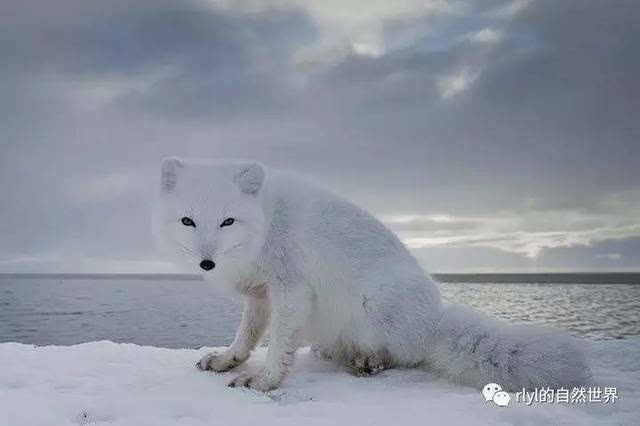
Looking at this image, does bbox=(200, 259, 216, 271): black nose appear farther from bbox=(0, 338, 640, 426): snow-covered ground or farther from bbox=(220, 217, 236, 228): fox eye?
bbox=(0, 338, 640, 426): snow-covered ground

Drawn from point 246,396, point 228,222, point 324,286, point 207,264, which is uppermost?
point 228,222

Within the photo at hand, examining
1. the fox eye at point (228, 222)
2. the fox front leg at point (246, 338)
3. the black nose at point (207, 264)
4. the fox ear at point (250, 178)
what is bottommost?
the fox front leg at point (246, 338)

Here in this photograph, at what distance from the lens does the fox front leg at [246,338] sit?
13.3 ft

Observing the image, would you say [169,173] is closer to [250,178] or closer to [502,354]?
[250,178]

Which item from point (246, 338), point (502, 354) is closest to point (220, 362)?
point (246, 338)

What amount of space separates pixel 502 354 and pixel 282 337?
128cm

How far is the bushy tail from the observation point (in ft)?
10.8

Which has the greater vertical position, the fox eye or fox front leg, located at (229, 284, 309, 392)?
the fox eye

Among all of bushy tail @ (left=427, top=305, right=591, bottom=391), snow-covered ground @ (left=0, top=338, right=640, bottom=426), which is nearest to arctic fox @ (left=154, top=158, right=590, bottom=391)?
bushy tail @ (left=427, top=305, right=591, bottom=391)

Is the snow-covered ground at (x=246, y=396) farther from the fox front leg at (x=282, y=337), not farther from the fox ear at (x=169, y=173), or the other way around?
the fox ear at (x=169, y=173)

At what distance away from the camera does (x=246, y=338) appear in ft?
→ 13.4

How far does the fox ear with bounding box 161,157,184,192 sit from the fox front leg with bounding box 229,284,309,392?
2.96ft

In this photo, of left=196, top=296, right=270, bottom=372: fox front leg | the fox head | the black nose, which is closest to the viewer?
the black nose

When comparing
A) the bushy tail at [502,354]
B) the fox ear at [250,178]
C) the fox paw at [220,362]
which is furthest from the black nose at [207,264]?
the bushy tail at [502,354]
